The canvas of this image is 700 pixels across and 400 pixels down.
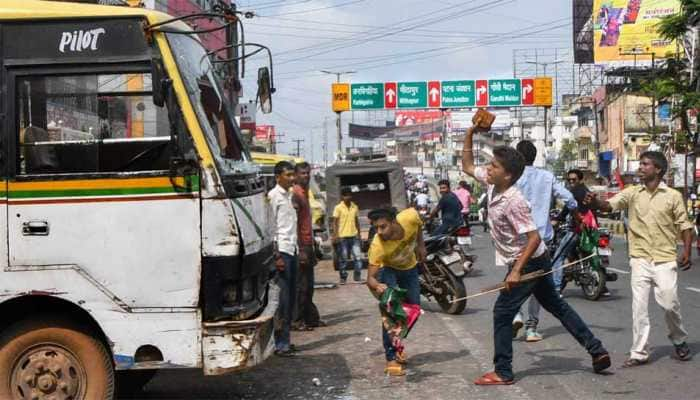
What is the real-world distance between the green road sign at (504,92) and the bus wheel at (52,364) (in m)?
32.4

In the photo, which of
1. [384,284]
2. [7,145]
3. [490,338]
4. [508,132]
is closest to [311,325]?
[490,338]

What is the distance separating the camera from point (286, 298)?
8812mm

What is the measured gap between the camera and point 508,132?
9338 centimetres

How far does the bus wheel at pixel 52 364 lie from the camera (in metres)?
5.95

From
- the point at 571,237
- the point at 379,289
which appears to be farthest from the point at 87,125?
the point at 571,237

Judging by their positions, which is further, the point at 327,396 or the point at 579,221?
the point at 579,221

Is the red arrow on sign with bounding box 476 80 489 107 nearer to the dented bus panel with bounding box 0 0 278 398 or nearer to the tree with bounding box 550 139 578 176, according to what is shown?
the dented bus panel with bounding box 0 0 278 398

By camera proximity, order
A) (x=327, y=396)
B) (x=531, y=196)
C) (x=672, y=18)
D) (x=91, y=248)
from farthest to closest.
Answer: (x=672, y=18) < (x=531, y=196) < (x=327, y=396) < (x=91, y=248)

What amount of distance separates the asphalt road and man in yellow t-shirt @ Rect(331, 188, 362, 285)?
5036 millimetres

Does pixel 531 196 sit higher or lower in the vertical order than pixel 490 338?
higher

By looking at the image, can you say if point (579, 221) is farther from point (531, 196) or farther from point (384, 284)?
point (384, 284)

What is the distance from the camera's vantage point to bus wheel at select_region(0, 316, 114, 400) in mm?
5953

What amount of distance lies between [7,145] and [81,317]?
3.96 ft

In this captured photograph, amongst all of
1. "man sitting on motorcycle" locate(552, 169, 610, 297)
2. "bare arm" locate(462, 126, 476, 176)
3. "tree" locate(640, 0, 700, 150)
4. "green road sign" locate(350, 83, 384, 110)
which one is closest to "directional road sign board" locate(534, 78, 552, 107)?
"green road sign" locate(350, 83, 384, 110)
